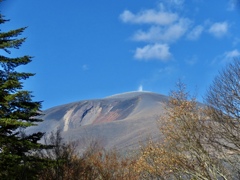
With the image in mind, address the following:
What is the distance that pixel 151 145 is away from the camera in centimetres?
2289

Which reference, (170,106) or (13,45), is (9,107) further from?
(170,106)

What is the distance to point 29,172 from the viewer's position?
52.5 ft

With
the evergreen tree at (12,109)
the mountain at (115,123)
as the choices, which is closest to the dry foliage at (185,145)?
the evergreen tree at (12,109)

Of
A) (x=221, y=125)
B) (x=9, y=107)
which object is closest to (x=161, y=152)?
(x=221, y=125)

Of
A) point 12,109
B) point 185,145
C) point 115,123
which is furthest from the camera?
point 115,123

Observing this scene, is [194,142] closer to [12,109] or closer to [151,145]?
[151,145]

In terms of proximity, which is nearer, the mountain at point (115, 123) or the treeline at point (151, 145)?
the treeline at point (151, 145)

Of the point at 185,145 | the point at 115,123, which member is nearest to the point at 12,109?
the point at 185,145

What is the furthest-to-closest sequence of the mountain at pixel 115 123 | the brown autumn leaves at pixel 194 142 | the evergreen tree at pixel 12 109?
the mountain at pixel 115 123
the brown autumn leaves at pixel 194 142
the evergreen tree at pixel 12 109

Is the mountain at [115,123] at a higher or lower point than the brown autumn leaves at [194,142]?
higher

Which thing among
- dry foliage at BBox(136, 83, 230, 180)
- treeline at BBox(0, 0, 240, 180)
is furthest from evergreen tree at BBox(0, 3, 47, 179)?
dry foliage at BBox(136, 83, 230, 180)

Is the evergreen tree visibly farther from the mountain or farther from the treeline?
the mountain

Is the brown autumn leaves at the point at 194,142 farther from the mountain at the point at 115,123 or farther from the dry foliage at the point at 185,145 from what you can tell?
the mountain at the point at 115,123

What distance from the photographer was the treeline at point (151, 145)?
15.0 metres
